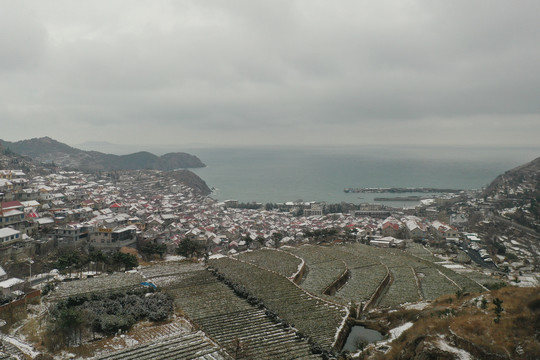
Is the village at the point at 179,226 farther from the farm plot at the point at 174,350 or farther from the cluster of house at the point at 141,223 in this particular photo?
the farm plot at the point at 174,350

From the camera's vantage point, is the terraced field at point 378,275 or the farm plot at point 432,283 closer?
the terraced field at point 378,275

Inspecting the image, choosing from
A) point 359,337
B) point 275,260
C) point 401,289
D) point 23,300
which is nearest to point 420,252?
point 401,289

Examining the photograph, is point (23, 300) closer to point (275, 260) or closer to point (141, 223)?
point (275, 260)

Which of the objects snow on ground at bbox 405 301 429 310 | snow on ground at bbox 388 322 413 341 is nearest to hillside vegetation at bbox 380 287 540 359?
snow on ground at bbox 388 322 413 341

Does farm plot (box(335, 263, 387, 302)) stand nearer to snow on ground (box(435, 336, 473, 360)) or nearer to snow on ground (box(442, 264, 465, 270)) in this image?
snow on ground (box(442, 264, 465, 270))

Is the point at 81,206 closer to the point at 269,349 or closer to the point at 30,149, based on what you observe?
the point at 269,349

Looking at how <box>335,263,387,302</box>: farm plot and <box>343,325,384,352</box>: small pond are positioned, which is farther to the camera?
<box>335,263,387,302</box>: farm plot

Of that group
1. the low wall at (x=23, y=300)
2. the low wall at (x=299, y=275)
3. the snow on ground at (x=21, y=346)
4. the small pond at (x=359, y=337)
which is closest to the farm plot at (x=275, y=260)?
the low wall at (x=299, y=275)
